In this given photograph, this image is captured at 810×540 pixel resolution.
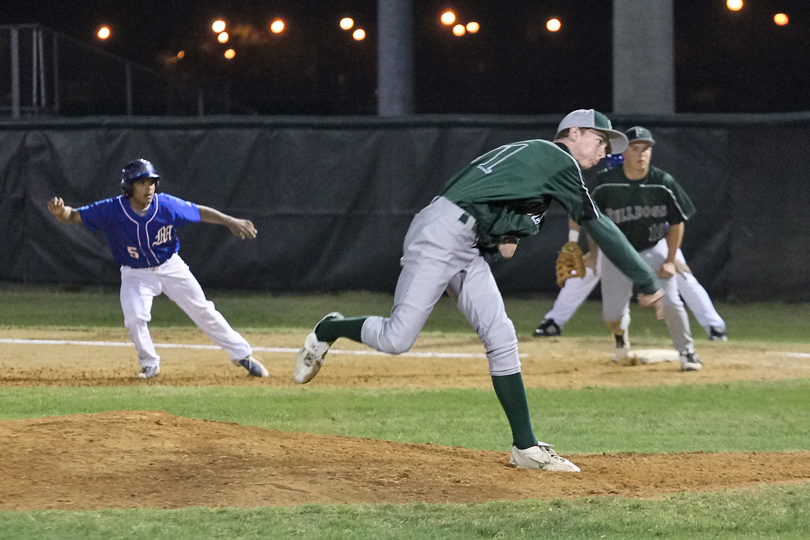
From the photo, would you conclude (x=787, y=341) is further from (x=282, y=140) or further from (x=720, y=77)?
(x=720, y=77)

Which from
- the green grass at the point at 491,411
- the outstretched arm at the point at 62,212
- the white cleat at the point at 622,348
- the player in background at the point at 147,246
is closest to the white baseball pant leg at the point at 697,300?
the white cleat at the point at 622,348

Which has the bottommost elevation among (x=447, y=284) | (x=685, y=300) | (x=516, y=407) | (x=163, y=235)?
(x=685, y=300)

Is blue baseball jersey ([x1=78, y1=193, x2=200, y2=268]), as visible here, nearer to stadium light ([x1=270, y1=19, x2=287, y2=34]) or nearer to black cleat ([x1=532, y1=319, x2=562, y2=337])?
black cleat ([x1=532, y1=319, x2=562, y2=337])

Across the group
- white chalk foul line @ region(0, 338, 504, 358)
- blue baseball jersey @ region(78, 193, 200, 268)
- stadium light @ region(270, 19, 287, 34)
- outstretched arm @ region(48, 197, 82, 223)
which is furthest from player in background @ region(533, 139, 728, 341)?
stadium light @ region(270, 19, 287, 34)

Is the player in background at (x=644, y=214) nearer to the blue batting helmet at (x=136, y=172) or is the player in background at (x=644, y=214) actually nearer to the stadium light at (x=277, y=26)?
the blue batting helmet at (x=136, y=172)

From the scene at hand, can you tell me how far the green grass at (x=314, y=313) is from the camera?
12320 millimetres

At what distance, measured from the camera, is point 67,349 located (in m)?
10.6

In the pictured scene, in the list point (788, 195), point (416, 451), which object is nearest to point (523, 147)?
point (416, 451)

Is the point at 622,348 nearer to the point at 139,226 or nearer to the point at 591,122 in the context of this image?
the point at 139,226

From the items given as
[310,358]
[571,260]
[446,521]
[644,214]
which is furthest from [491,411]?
[446,521]

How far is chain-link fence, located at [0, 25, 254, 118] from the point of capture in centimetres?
1641

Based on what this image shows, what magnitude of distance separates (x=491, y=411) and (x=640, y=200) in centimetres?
248

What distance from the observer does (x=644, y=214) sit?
30.5ft

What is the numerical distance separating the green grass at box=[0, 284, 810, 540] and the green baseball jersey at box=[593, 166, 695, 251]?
1.48 meters
